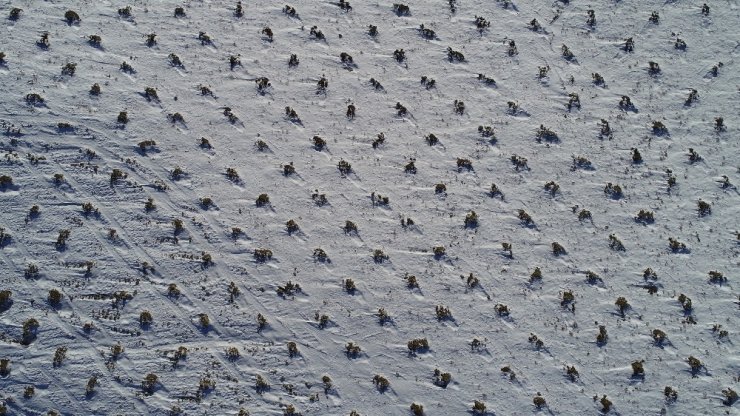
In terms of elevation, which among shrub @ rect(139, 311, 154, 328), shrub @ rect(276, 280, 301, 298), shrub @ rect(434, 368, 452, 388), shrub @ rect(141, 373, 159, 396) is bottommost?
shrub @ rect(141, 373, 159, 396)

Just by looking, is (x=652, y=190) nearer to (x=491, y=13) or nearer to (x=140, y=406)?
(x=491, y=13)

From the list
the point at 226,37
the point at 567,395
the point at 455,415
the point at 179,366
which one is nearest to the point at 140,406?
the point at 179,366

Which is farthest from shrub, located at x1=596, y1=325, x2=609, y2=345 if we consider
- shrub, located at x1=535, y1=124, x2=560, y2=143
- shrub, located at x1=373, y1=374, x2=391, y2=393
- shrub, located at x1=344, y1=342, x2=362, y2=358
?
shrub, located at x1=535, y1=124, x2=560, y2=143

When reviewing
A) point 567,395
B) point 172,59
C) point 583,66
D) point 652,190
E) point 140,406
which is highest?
point 583,66

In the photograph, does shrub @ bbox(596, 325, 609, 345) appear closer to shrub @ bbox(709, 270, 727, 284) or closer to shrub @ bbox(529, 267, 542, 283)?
shrub @ bbox(529, 267, 542, 283)

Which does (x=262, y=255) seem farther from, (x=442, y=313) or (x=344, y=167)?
(x=442, y=313)

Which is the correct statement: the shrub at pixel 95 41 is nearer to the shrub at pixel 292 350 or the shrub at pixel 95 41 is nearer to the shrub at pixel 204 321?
the shrub at pixel 204 321

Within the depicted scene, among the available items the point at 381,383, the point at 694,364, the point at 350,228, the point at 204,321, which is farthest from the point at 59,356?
the point at 694,364

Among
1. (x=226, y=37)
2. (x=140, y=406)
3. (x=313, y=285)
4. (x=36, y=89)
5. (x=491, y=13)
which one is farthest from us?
(x=491, y=13)
